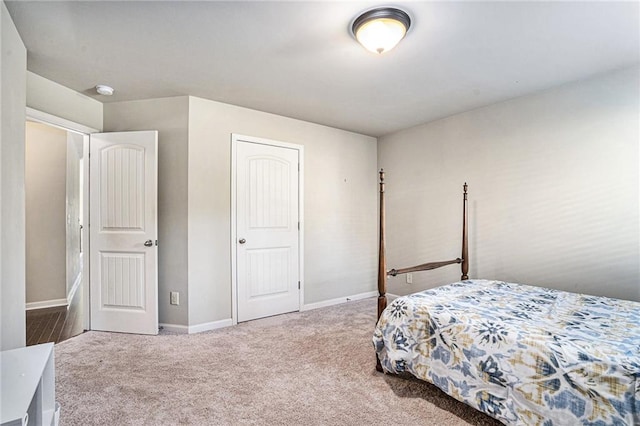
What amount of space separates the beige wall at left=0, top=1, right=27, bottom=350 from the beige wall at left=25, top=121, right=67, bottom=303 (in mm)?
2627

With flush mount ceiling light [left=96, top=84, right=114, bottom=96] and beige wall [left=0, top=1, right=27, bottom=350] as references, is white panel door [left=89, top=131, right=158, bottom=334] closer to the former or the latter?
flush mount ceiling light [left=96, top=84, right=114, bottom=96]

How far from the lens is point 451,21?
6.18ft

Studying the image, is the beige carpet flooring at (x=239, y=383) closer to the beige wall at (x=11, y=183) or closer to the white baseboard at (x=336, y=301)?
the beige wall at (x=11, y=183)

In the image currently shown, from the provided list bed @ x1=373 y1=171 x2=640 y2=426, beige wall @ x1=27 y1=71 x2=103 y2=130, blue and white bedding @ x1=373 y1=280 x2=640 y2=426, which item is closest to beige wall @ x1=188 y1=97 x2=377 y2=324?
beige wall @ x1=27 y1=71 x2=103 y2=130

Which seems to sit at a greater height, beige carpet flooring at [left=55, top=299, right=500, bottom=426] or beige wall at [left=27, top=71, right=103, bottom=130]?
beige wall at [left=27, top=71, right=103, bottom=130]

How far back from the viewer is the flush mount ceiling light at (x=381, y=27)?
1784 millimetres

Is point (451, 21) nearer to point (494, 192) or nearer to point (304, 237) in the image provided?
point (494, 192)

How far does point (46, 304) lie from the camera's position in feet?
13.3

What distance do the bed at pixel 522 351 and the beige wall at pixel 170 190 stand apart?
6.65 ft

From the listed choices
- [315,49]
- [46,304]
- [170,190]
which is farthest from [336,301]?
[46,304]

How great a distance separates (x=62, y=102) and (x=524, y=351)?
399 centimetres

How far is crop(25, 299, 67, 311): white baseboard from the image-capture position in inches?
155

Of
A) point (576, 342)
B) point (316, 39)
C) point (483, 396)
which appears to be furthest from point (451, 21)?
point (483, 396)

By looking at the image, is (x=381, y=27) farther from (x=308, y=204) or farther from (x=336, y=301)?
(x=336, y=301)
